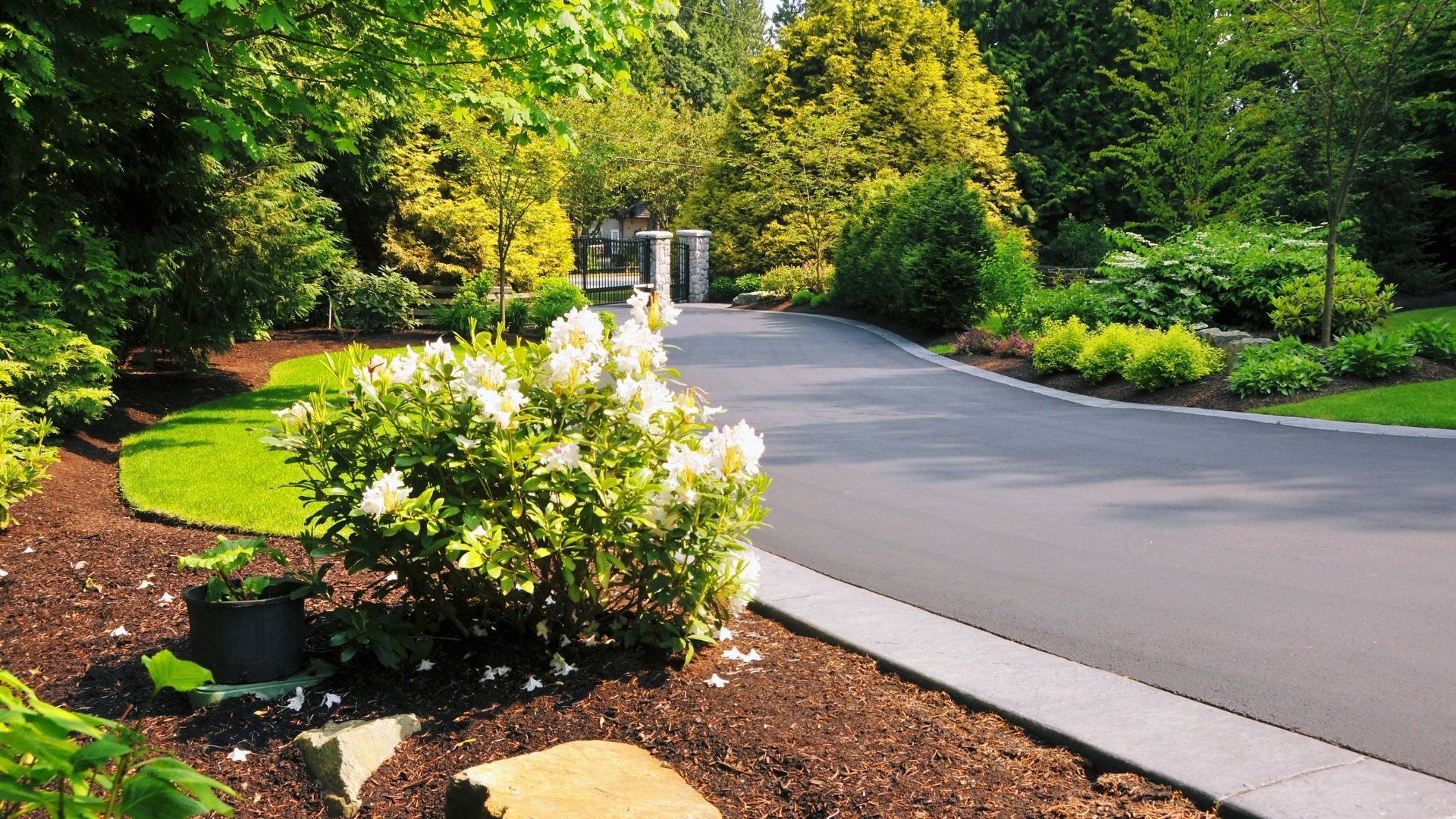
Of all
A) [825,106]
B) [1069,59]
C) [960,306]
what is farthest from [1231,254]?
[1069,59]

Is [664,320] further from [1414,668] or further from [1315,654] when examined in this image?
[1414,668]

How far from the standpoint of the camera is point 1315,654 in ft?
14.8

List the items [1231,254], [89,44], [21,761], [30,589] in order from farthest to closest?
[1231,254], [89,44], [30,589], [21,761]

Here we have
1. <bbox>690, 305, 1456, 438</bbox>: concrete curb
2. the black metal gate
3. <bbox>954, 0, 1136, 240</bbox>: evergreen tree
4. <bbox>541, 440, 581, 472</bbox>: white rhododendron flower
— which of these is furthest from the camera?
<bbox>954, 0, 1136, 240</bbox>: evergreen tree

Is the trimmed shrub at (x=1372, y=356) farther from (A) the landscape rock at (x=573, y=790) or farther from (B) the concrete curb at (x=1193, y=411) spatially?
(A) the landscape rock at (x=573, y=790)

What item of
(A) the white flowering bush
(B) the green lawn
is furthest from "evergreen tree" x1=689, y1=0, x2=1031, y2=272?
(A) the white flowering bush

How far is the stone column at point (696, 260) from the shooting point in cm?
3341

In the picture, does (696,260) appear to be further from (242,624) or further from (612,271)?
(242,624)

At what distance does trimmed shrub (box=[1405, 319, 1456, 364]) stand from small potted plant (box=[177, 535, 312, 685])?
516 inches

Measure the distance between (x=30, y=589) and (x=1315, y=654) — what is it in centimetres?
611

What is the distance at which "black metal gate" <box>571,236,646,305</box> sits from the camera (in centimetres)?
3058

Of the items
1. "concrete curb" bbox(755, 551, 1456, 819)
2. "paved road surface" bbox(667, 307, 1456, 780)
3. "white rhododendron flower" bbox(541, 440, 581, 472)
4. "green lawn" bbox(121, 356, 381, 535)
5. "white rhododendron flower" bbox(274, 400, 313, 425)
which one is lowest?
"green lawn" bbox(121, 356, 381, 535)

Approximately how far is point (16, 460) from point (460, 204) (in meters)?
17.2

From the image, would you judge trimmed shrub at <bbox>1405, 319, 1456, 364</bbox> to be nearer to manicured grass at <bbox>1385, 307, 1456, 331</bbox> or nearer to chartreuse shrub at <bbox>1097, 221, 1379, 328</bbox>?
chartreuse shrub at <bbox>1097, 221, 1379, 328</bbox>
